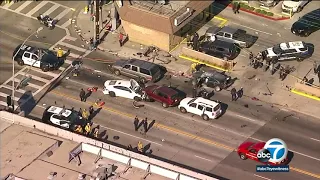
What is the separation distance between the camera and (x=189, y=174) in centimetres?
7050

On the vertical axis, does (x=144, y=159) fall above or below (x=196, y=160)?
above

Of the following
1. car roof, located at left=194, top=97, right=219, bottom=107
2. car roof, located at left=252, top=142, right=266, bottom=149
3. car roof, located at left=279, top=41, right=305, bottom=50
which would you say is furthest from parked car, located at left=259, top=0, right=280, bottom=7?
car roof, located at left=252, top=142, right=266, bottom=149

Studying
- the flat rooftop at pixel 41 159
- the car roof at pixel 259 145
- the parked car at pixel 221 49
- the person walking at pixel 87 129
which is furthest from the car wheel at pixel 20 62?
the car roof at pixel 259 145

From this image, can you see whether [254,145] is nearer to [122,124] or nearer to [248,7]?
[122,124]

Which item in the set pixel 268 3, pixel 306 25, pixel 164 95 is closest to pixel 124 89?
pixel 164 95

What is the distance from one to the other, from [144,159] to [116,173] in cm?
303

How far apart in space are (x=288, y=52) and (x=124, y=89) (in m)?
18.8

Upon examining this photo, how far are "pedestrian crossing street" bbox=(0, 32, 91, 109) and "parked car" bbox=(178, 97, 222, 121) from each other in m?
15.2

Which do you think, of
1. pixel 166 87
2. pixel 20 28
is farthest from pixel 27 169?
pixel 20 28

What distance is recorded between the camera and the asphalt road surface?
8131 cm

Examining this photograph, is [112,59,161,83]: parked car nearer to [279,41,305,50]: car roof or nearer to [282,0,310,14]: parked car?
[279,41,305,50]: car roof

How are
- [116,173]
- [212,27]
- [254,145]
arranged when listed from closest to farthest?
[116,173] → [254,145] → [212,27]

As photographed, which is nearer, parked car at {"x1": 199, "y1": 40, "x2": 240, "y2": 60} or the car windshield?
the car windshield

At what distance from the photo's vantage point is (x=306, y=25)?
101 metres
